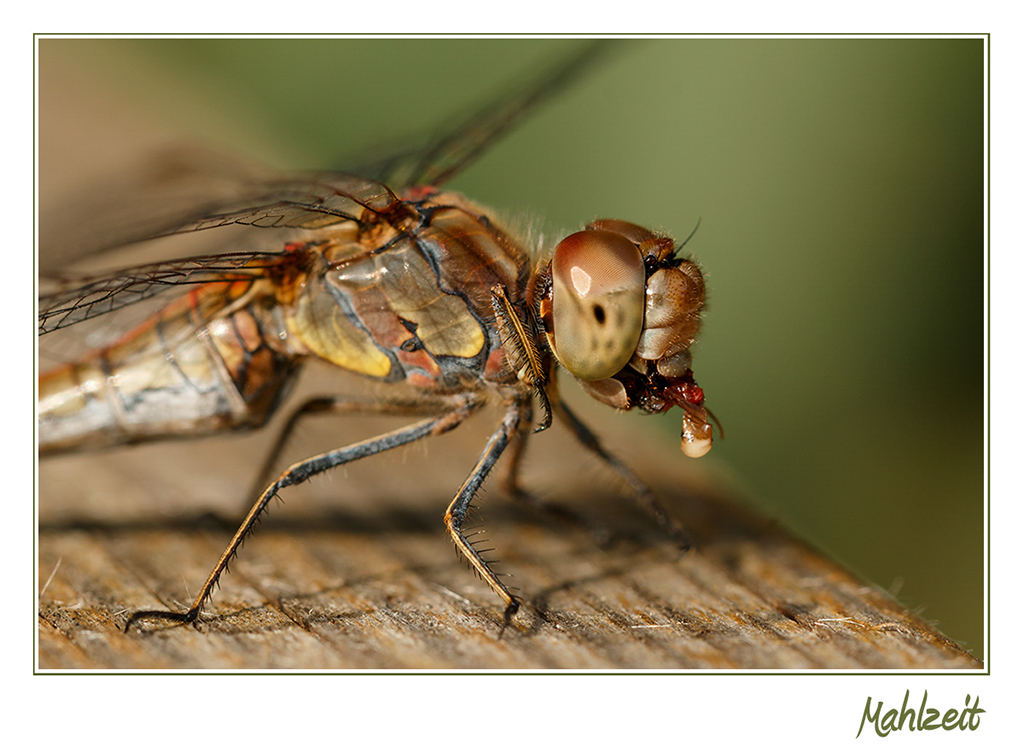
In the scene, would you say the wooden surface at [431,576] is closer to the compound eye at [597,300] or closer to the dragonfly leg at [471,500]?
the dragonfly leg at [471,500]

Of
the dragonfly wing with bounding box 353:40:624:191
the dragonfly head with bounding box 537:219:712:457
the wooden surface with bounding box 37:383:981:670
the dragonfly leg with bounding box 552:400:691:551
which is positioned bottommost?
the wooden surface with bounding box 37:383:981:670

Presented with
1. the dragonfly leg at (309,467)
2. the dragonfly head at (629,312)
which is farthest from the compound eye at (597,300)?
the dragonfly leg at (309,467)

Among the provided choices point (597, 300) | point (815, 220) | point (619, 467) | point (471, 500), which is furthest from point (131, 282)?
point (815, 220)

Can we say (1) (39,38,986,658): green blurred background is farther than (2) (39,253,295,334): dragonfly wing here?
Yes

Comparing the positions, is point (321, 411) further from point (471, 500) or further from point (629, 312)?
point (629, 312)

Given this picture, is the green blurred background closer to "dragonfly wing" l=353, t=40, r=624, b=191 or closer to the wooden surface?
"dragonfly wing" l=353, t=40, r=624, b=191

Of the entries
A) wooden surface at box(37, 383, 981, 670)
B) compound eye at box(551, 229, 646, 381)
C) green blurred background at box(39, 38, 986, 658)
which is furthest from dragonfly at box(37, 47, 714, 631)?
green blurred background at box(39, 38, 986, 658)
